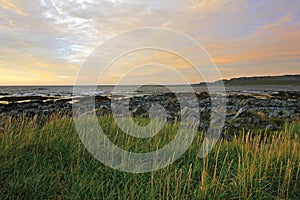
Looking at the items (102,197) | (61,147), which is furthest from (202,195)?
(61,147)

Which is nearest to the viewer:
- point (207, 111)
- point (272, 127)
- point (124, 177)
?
point (124, 177)

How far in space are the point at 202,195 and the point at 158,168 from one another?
0.88m

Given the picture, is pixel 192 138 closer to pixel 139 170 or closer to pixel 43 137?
pixel 139 170

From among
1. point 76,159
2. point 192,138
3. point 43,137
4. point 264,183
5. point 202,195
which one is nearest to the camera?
point 202,195

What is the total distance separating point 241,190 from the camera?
10.0ft

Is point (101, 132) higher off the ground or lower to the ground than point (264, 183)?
higher

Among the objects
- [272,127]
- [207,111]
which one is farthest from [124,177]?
[207,111]

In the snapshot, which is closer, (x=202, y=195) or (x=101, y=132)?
(x=202, y=195)

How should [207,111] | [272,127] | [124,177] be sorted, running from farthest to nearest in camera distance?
[207,111] < [272,127] < [124,177]

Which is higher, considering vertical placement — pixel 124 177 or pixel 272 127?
pixel 124 177

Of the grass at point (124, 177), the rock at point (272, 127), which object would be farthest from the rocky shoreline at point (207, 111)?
the grass at point (124, 177)

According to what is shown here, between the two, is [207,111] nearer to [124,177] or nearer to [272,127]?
[272,127]

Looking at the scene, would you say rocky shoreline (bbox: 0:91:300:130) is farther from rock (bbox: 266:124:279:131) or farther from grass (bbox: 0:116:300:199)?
grass (bbox: 0:116:300:199)

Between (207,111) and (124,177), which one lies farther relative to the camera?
(207,111)
